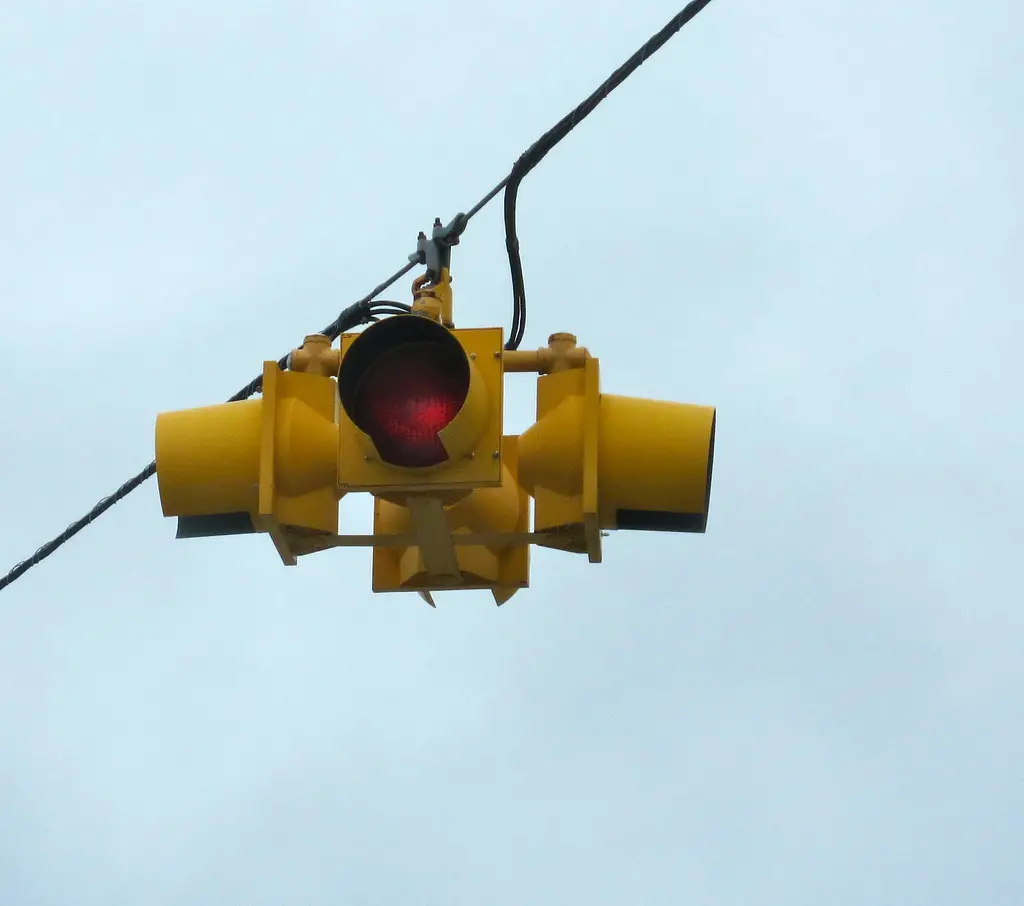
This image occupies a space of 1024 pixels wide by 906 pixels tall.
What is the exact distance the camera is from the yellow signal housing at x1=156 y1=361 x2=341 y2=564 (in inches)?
173

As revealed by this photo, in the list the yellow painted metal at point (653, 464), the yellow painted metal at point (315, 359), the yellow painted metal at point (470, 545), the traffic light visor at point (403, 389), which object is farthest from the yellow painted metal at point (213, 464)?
the yellow painted metal at point (653, 464)

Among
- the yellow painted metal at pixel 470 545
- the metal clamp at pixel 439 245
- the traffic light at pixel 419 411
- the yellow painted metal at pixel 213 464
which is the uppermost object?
the metal clamp at pixel 439 245

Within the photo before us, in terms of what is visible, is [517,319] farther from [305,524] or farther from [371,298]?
[305,524]

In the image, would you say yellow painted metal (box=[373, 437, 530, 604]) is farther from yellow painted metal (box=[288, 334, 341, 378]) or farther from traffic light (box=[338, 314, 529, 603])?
yellow painted metal (box=[288, 334, 341, 378])

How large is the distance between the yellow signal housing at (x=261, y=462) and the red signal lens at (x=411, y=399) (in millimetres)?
308

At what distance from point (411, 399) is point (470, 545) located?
604 mm

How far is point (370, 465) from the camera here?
13.5 ft

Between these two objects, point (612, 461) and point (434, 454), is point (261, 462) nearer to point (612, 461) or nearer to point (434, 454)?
point (434, 454)

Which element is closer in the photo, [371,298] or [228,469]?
[228,469]

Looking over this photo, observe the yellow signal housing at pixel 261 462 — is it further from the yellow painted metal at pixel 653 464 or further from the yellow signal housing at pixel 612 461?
the yellow painted metal at pixel 653 464

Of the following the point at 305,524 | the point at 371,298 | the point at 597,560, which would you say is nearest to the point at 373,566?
the point at 305,524

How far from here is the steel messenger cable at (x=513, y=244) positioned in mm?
4715

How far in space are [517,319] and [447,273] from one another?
40 cm

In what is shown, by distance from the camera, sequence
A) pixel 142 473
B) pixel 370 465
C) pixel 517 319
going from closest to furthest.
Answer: pixel 370 465, pixel 517 319, pixel 142 473
